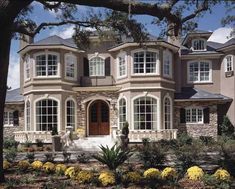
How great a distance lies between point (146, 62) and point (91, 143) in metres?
7.07

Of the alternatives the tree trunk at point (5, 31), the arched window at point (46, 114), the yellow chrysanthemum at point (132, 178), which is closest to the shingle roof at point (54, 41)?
the arched window at point (46, 114)

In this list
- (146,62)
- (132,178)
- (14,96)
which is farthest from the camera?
(14,96)

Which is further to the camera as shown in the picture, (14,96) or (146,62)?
(14,96)

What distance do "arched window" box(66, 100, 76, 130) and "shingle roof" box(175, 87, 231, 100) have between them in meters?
8.09

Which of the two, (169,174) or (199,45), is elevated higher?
(199,45)

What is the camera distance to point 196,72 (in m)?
31.1

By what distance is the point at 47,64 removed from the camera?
2844 centimetres

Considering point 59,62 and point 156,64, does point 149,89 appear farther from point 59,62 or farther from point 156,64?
point 59,62

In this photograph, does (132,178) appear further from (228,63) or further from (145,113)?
(228,63)

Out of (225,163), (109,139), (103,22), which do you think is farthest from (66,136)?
(225,163)

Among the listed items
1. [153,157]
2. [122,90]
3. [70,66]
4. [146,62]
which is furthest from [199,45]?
[153,157]

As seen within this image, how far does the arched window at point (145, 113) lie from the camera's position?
27203 mm

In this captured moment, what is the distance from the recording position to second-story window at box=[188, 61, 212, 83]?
3105 centimetres

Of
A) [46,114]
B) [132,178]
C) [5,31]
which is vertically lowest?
[132,178]
